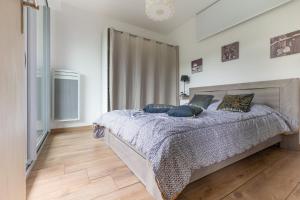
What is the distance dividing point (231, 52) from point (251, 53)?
35 centimetres

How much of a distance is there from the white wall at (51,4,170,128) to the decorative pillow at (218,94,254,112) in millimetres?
2428

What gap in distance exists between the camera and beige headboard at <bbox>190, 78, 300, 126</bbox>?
2.01 m

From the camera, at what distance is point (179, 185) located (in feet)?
3.00

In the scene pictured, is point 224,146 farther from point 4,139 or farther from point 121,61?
point 121,61

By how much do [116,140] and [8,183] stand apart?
125cm

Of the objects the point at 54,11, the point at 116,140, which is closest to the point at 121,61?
the point at 54,11

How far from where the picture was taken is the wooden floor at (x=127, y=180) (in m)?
1.10

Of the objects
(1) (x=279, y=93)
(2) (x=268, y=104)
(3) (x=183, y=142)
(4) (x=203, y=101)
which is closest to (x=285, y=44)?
(1) (x=279, y=93)

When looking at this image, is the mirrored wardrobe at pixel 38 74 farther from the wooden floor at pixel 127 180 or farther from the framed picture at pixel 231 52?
the framed picture at pixel 231 52

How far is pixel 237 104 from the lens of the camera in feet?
6.82

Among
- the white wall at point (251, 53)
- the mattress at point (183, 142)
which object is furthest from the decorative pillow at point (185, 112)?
the white wall at point (251, 53)

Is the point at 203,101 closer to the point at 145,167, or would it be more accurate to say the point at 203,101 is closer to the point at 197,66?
the point at 197,66

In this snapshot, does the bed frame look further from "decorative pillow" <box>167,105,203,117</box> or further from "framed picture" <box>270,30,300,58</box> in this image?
"decorative pillow" <box>167,105,203,117</box>

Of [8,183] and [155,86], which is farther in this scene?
[155,86]
